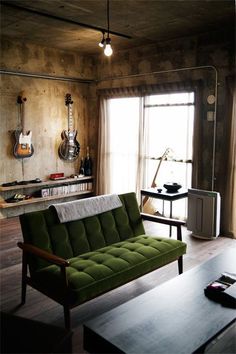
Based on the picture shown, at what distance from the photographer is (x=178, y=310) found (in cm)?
206

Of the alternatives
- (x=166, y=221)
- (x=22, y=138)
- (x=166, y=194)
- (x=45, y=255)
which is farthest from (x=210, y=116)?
(x=45, y=255)

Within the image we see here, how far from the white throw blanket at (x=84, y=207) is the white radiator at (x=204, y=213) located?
1.61m

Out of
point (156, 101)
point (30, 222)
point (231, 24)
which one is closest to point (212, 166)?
point (156, 101)

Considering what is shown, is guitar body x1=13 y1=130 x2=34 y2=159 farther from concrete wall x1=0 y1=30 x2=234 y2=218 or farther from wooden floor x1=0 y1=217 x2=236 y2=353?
wooden floor x1=0 y1=217 x2=236 y2=353

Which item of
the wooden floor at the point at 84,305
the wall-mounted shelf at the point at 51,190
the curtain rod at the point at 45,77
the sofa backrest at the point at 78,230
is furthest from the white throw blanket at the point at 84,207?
the curtain rod at the point at 45,77

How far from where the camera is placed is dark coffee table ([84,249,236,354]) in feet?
5.74

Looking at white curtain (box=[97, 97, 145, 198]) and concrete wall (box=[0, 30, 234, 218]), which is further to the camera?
white curtain (box=[97, 97, 145, 198])

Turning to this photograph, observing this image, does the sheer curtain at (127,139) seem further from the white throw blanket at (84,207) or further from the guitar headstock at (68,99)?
the white throw blanket at (84,207)

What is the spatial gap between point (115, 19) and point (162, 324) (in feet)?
12.2

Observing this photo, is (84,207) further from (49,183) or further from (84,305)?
(49,183)

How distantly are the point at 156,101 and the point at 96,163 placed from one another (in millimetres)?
1832

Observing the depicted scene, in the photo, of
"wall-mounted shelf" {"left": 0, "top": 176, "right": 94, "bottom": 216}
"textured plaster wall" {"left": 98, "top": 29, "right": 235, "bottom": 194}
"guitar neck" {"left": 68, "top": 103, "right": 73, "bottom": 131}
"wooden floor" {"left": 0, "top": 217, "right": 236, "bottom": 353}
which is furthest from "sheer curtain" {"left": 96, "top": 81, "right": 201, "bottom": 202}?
"wooden floor" {"left": 0, "top": 217, "right": 236, "bottom": 353}

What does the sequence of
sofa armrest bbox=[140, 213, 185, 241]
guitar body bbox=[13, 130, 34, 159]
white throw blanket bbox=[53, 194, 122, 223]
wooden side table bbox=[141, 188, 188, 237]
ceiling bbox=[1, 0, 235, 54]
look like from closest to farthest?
1. white throw blanket bbox=[53, 194, 122, 223]
2. sofa armrest bbox=[140, 213, 185, 241]
3. ceiling bbox=[1, 0, 235, 54]
4. wooden side table bbox=[141, 188, 188, 237]
5. guitar body bbox=[13, 130, 34, 159]

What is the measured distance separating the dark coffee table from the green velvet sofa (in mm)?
428
